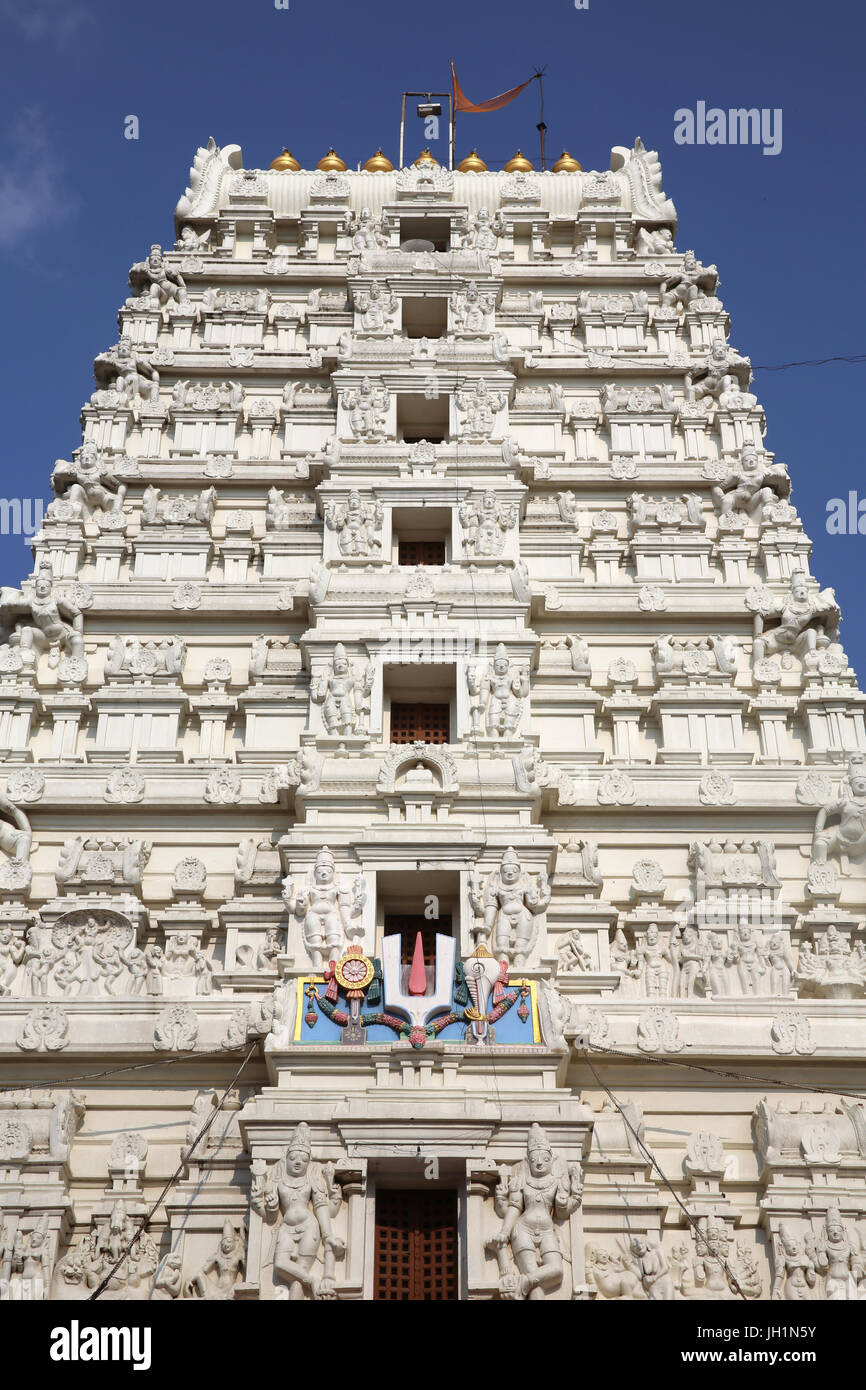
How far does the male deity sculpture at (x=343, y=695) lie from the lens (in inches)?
901

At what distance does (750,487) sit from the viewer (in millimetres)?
27234

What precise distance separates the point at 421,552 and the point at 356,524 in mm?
1334

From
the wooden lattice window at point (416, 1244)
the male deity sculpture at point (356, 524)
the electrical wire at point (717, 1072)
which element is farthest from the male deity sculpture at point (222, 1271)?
the male deity sculpture at point (356, 524)

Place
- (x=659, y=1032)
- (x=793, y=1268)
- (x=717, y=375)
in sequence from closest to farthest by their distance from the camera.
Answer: (x=793, y=1268) < (x=659, y=1032) < (x=717, y=375)

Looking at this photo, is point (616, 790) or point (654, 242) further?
point (654, 242)

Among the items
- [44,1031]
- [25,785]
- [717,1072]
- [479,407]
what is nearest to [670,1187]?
[717,1072]

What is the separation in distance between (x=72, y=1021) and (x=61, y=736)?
557cm

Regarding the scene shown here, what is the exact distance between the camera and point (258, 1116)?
17.9 metres

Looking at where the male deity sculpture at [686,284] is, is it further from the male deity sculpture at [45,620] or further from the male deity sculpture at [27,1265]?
the male deity sculpture at [27,1265]

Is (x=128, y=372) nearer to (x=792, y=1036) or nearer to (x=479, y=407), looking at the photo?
(x=479, y=407)

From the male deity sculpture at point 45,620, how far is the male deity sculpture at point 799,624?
10606 millimetres

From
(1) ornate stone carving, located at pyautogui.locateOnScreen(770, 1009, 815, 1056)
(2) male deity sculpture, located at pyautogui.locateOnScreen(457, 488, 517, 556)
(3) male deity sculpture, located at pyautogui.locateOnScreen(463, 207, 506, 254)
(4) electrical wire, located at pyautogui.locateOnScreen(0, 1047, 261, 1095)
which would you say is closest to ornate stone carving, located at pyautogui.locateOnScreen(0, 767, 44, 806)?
(4) electrical wire, located at pyautogui.locateOnScreen(0, 1047, 261, 1095)
